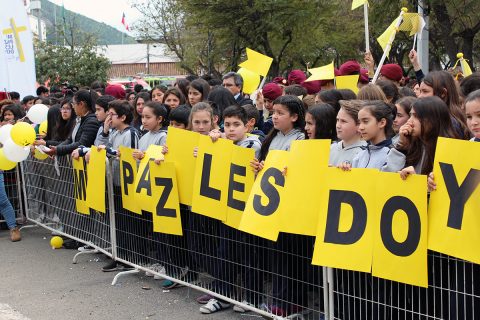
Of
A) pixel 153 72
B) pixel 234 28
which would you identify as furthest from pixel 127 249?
pixel 153 72

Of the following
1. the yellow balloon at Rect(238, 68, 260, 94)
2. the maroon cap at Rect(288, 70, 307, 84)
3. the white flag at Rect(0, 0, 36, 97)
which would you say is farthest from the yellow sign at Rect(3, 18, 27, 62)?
the maroon cap at Rect(288, 70, 307, 84)

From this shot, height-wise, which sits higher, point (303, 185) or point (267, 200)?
point (303, 185)

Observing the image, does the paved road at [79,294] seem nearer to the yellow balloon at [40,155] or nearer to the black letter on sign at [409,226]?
the yellow balloon at [40,155]

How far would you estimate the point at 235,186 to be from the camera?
226 inches

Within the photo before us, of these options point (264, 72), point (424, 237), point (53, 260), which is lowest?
point (53, 260)

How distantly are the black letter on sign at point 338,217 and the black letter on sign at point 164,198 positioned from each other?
2143 millimetres

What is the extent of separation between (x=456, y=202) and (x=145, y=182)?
3.49 m

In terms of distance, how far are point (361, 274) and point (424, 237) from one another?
0.72m

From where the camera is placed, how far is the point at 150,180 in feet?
21.9

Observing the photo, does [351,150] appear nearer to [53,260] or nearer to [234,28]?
[53,260]

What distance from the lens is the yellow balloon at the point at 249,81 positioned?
32.3 ft

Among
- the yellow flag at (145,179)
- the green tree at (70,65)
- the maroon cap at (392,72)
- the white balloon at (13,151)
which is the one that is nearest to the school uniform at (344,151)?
the yellow flag at (145,179)

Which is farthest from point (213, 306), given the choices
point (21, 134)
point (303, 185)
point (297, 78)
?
point (297, 78)

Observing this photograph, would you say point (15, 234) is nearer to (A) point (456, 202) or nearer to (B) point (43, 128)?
(B) point (43, 128)
